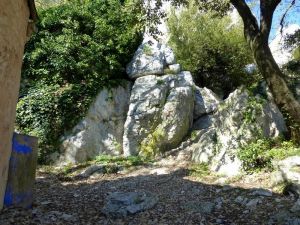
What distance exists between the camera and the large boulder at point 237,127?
11297 mm

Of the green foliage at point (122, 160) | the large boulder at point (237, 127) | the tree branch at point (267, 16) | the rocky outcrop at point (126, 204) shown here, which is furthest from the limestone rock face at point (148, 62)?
the rocky outcrop at point (126, 204)

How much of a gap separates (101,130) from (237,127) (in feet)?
Result: 17.3

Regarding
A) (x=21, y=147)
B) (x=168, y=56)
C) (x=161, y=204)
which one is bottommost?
(x=161, y=204)

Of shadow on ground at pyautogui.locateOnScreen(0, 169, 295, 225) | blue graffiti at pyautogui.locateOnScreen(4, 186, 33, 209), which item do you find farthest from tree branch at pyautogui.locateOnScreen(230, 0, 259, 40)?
blue graffiti at pyautogui.locateOnScreen(4, 186, 33, 209)

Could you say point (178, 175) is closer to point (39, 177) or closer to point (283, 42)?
point (39, 177)

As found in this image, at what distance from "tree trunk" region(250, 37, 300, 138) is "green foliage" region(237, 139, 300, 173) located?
2.74 ft

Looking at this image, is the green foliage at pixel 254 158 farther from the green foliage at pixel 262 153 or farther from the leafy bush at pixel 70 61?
the leafy bush at pixel 70 61

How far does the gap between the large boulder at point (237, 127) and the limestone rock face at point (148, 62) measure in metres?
3.95

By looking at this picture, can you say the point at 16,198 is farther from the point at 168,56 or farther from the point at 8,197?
the point at 168,56

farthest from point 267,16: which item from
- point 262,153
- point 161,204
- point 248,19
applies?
point 161,204

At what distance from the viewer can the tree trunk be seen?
10.2 m

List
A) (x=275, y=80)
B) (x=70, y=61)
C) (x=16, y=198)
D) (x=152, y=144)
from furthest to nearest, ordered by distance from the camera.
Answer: (x=70, y=61) → (x=152, y=144) → (x=275, y=80) → (x=16, y=198)

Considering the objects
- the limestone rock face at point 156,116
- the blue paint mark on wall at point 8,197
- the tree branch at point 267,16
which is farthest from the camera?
the limestone rock face at point 156,116

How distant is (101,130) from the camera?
14555 mm
